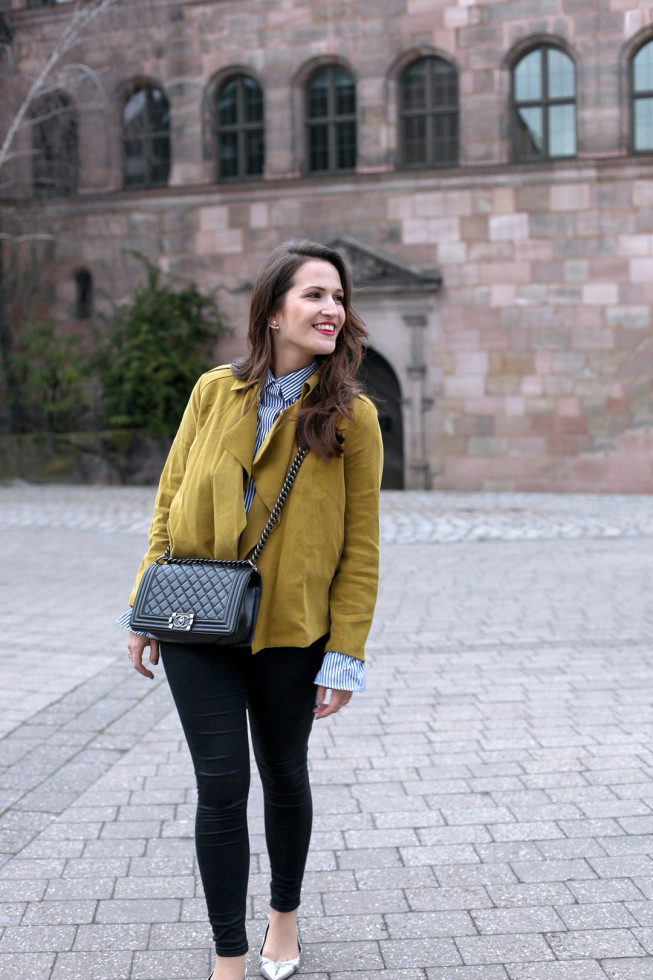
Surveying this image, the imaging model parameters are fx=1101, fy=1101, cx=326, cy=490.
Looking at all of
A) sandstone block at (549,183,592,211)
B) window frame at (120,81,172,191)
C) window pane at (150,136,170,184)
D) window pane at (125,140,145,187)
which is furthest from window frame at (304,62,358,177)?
sandstone block at (549,183,592,211)

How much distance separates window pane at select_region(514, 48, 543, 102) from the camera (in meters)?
18.5

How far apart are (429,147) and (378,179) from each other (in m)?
1.03

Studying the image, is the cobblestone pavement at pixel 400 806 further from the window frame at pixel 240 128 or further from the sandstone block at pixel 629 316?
the window frame at pixel 240 128

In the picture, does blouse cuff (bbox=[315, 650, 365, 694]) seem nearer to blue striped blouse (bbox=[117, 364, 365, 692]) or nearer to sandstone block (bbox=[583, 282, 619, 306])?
blue striped blouse (bbox=[117, 364, 365, 692])

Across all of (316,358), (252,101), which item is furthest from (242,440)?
(252,101)

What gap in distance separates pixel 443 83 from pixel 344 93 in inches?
70.3

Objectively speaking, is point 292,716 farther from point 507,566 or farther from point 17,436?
point 17,436

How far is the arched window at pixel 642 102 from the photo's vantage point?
59.6 ft

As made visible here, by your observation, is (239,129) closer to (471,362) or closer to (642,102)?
(471,362)

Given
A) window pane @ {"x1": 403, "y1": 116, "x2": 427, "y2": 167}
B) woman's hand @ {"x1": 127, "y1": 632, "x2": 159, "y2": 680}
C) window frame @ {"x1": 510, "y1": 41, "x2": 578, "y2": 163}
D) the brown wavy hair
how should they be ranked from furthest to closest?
window pane @ {"x1": 403, "y1": 116, "x2": 427, "y2": 167}
window frame @ {"x1": 510, "y1": 41, "x2": 578, "y2": 163}
woman's hand @ {"x1": 127, "y1": 632, "x2": 159, "y2": 680}
the brown wavy hair

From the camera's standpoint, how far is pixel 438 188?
18.8 metres

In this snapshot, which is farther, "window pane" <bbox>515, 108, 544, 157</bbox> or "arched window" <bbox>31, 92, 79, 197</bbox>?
"arched window" <bbox>31, 92, 79, 197</bbox>

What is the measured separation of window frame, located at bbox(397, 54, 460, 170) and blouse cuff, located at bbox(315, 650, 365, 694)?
17.1 metres

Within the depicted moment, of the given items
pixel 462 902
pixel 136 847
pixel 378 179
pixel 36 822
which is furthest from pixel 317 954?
pixel 378 179
